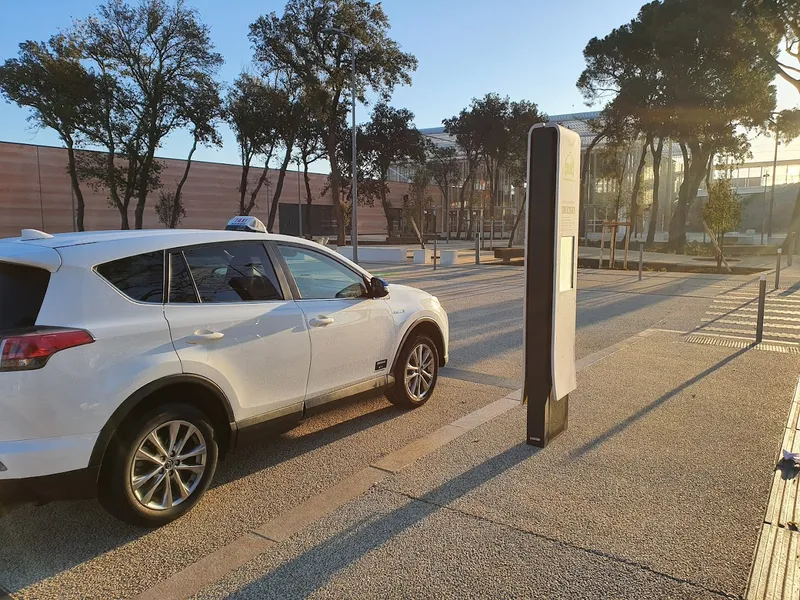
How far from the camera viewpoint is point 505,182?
3489 inches

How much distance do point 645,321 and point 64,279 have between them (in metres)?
9.46

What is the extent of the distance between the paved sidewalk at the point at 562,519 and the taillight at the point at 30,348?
1.37 m

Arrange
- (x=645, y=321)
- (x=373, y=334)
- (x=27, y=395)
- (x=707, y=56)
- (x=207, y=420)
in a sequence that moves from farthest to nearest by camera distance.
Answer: (x=707, y=56) < (x=645, y=321) < (x=373, y=334) < (x=207, y=420) < (x=27, y=395)

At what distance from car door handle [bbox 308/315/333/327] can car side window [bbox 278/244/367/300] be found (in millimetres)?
182

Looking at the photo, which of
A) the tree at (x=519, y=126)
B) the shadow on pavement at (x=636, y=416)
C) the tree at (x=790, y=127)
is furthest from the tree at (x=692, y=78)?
the shadow on pavement at (x=636, y=416)

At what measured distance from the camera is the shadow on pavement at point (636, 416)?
453 centimetres

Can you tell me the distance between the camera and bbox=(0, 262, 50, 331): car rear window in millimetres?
3000

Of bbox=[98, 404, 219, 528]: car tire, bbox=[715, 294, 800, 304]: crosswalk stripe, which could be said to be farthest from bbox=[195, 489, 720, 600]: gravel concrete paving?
bbox=[715, 294, 800, 304]: crosswalk stripe

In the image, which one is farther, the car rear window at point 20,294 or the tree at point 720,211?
the tree at point 720,211

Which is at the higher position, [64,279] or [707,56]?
[707,56]

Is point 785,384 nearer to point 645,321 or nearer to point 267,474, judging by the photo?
point 645,321

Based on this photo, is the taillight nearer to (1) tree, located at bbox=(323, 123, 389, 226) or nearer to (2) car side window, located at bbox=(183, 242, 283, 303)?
(2) car side window, located at bbox=(183, 242, 283, 303)

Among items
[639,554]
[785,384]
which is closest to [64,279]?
[639,554]

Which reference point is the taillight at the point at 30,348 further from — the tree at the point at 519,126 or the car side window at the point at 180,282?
the tree at the point at 519,126
